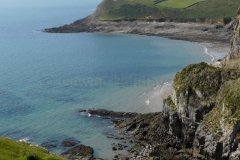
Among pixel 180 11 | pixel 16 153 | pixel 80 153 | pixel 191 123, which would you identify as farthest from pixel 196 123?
pixel 180 11

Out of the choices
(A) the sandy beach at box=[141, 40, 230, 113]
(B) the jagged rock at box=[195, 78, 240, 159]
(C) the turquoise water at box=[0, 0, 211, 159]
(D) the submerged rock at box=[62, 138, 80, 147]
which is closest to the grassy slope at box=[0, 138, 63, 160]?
(B) the jagged rock at box=[195, 78, 240, 159]

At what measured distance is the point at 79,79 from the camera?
89000mm

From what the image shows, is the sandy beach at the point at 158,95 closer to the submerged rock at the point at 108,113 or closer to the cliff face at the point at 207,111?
the submerged rock at the point at 108,113

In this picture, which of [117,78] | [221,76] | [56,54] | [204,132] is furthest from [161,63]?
[204,132]

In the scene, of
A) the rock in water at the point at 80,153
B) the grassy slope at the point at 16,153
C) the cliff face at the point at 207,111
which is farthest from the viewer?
the rock in water at the point at 80,153

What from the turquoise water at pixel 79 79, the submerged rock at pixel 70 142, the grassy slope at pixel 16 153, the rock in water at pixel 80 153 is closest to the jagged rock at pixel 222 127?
the turquoise water at pixel 79 79

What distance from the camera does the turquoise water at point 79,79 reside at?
56469 mm

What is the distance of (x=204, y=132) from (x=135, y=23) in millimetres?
140294

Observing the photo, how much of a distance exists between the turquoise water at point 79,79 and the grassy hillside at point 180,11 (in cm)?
2781

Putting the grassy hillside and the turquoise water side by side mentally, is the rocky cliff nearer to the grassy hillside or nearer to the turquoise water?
the turquoise water

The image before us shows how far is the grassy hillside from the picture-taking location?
167837 millimetres

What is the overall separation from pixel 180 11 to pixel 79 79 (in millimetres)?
110118

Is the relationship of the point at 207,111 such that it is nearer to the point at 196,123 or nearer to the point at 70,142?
the point at 196,123

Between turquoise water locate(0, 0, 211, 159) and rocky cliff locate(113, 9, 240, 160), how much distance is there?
19.6 ft
